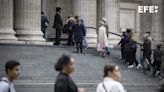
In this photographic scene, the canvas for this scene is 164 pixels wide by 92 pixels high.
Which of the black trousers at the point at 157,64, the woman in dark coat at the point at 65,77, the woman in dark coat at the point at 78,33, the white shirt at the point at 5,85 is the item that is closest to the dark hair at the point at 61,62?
the woman in dark coat at the point at 65,77

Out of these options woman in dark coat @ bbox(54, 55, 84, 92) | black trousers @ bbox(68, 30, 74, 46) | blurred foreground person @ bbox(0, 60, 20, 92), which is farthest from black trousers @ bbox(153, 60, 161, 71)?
blurred foreground person @ bbox(0, 60, 20, 92)

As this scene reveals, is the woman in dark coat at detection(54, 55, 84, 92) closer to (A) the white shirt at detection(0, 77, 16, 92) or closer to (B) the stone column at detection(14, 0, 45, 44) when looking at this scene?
(A) the white shirt at detection(0, 77, 16, 92)

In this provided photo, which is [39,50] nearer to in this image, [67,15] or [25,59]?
[25,59]

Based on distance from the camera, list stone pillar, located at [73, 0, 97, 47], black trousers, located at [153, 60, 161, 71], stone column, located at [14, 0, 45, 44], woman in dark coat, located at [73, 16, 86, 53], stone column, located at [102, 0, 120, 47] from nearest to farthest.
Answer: black trousers, located at [153, 60, 161, 71] < woman in dark coat, located at [73, 16, 86, 53] < stone column, located at [14, 0, 45, 44] < stone pillar, located at [73, 0, 97, 47] < stone column, located at [102, 0, 120, 47]

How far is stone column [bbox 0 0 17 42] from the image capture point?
2995 centimetres

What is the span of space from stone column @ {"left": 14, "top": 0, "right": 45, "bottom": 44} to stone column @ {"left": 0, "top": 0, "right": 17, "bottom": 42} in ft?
1.75

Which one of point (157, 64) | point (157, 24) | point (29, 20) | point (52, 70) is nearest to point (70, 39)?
point (29, 20)

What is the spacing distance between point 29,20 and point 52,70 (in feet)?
21.6

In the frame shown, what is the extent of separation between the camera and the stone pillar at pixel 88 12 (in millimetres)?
33250

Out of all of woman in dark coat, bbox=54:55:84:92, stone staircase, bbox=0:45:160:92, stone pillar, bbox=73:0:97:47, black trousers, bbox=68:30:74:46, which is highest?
stone pillar, bbox=73:0:97:47

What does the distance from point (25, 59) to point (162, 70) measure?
5.76m

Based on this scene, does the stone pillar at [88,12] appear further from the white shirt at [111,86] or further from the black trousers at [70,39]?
the white shirt at [111,86]

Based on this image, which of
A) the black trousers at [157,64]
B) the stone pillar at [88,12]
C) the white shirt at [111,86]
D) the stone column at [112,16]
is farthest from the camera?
the stone column at [112,16]

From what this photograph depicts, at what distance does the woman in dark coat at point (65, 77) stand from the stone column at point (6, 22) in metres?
21.6
